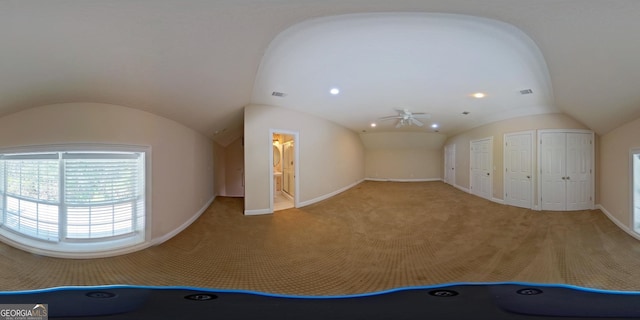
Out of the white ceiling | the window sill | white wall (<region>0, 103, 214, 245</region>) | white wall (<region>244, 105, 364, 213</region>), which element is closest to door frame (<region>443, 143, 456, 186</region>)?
the white ceiling

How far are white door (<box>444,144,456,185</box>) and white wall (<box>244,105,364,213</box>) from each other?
0.64m

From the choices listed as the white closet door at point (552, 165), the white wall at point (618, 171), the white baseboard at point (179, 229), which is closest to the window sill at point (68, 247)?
the white baseboard at point (179, 229)

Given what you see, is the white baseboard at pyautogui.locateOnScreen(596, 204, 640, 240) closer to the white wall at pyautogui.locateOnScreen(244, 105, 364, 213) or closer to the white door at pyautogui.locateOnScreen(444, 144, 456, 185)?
the white door at pyautogui.locateOnScreen(444, 144, 456, 185)

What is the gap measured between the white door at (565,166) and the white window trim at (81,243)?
2010mm

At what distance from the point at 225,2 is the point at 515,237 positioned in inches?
77.9

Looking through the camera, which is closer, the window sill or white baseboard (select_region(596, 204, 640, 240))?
the window sill

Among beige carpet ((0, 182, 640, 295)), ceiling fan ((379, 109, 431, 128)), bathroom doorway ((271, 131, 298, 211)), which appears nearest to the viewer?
beige carpet ((0, 182, 640, 295))

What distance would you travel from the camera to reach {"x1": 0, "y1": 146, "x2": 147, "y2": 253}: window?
2.76 ft

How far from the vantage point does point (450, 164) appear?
154 cm

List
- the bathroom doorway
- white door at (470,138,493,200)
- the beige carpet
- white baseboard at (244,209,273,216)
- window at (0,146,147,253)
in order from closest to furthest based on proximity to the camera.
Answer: window at (0,146,147,253), the beige carpet, white door at (470,138,493,200), white baseboard at (244,209,273,216), the bathroom doorway

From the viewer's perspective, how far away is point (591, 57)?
1.35m

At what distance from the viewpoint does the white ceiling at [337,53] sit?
0.99 meters

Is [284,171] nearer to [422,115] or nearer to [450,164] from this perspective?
[422,115]

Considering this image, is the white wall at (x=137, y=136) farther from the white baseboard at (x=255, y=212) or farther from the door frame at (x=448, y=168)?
the door frame at (x=448, y=168)
